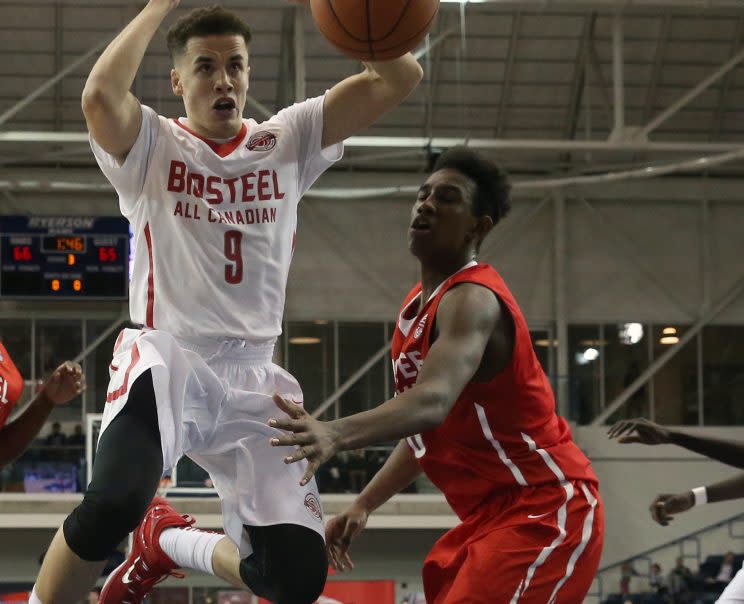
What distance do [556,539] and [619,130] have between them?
43.1ft

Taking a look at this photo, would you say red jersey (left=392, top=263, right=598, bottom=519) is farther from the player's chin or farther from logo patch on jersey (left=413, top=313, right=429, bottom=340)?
the player's chin

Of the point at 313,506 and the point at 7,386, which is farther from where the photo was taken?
the point at 7,386

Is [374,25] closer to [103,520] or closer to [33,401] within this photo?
[103,520]

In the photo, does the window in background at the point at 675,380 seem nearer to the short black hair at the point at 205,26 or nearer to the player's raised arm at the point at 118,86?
the short black hair at the point at 205,26

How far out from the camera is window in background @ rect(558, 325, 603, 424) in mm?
20188

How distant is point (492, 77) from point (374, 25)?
14.9m

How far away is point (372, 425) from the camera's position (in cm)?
315

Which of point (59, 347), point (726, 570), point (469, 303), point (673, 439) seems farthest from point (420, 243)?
point (59, 347)

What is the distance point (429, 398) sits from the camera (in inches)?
130

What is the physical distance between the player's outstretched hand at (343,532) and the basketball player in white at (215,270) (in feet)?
0.28

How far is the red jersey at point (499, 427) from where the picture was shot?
12.5ft

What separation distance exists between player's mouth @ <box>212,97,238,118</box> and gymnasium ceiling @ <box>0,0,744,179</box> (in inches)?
477

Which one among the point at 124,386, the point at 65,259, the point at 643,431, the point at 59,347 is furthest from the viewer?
the point at 59,347

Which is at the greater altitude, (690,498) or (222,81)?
(222,81)
